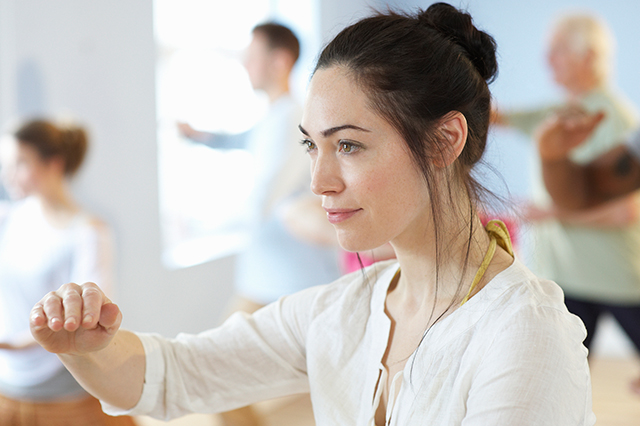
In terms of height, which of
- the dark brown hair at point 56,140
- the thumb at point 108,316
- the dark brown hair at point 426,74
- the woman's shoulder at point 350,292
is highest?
the dark brown hair at point 426,74

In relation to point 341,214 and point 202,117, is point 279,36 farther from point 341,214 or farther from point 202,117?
point 341,214

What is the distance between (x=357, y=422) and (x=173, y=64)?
301 cm

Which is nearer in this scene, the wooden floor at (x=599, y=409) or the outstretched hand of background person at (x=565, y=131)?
the outstretched hand of background person at (x=565, y=131)

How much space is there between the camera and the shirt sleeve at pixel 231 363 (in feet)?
3.72

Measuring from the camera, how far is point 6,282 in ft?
6.40

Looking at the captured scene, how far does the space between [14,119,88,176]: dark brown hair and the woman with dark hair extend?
1.19 meters

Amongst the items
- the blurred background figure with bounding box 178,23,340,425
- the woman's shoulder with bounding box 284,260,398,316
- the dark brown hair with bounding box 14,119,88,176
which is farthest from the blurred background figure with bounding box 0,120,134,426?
the woman's shoulder with bounding box 284,260,398,316

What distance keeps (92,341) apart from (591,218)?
6.64 ft

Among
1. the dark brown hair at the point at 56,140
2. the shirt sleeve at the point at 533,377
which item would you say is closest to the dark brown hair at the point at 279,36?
the dark brown hair at the point at 56,140

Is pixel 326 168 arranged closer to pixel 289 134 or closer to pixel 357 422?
pixel 357 422

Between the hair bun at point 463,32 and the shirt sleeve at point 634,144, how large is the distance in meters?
1.31

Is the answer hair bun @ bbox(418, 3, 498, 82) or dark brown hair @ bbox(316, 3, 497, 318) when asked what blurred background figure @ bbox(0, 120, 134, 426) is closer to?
dark brown hair @ bbox(316, 3, 497, 318)

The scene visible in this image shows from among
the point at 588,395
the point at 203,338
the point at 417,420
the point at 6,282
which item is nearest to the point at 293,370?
the point at 203,338

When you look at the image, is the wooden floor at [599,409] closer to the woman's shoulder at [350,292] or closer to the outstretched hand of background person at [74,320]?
the woman's shoulder at [350,292]
